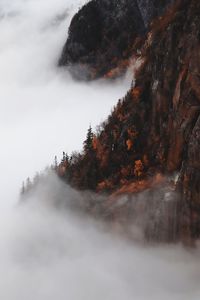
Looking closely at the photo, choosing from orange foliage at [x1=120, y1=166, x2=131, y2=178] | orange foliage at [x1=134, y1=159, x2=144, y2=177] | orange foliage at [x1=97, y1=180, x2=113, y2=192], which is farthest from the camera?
orange foliage at [x1=97, y1=180, x2=113, y2=192]

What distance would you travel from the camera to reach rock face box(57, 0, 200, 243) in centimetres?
14662

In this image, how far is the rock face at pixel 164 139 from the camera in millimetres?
146625

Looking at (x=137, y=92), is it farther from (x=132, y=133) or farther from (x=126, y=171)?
(x=126, y=171)

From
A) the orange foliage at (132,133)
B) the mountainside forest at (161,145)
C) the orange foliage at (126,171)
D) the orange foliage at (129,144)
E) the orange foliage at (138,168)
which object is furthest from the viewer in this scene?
the orange foliage at (126,171)

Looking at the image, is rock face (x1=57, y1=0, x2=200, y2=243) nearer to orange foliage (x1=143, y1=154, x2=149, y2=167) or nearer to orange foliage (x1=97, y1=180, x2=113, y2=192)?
orange foliage (x1=97, y1=180, x2=113, y2=192)

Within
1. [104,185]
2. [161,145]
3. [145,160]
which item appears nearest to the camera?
[161,145]

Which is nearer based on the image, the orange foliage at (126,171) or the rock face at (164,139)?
the rock face at (164,139)

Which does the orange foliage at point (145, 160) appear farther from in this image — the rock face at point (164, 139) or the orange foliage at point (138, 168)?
the orange foliage at point (138, 168)

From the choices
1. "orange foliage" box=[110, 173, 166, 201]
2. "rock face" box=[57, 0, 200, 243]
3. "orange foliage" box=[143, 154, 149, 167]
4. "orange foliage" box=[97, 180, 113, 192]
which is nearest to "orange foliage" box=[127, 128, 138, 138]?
"rock face" box=[57, 0, 200, 243]

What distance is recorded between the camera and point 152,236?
163375 mm

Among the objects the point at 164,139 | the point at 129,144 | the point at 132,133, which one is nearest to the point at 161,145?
the point at 164,139

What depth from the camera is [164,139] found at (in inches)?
6260

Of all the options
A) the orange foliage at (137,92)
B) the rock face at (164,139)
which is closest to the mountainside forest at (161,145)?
the rock face at (164,139)

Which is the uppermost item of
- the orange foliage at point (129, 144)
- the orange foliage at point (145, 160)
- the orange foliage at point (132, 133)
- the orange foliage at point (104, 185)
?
the orange foliage at point (132, 133)
